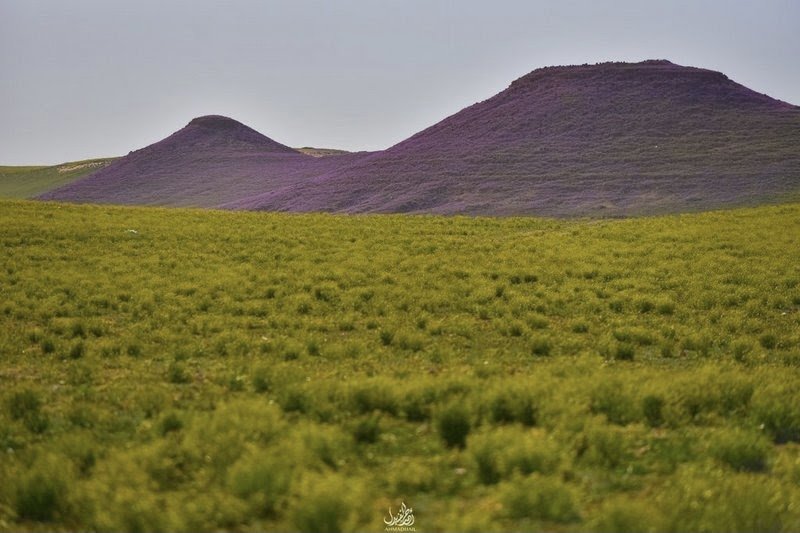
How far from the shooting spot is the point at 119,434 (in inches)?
289

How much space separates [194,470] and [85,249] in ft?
66.2

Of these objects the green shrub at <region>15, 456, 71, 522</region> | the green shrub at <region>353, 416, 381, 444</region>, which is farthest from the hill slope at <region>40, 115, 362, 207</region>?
the green shrub at <region>15, 456, 71, 522</region>

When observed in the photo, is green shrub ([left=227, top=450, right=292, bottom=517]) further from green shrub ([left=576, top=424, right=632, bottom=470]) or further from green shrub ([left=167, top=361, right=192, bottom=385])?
green shrub ([left=167, top=361, right=192, bottom=385])

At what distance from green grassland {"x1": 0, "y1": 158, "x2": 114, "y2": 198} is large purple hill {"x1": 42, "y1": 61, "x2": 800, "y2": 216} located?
1372 cm

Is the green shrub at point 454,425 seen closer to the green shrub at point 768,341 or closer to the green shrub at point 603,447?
the green shrub at point 603,447

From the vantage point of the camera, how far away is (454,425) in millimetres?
7211

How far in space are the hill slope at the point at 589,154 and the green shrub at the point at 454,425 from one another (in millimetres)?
39050

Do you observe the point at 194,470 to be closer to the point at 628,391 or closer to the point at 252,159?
the point at 628,391

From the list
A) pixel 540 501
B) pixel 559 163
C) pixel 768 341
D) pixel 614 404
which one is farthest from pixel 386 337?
pixel 559 163

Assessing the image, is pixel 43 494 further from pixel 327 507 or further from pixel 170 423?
pixel 327 507

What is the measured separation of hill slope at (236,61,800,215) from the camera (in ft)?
161

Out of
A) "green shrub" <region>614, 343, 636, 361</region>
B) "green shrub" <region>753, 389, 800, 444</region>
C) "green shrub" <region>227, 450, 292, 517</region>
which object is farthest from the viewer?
"green shrub" <region>614, 343, 636, 361</region>

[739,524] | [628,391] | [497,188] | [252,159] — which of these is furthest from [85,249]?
[252,159]

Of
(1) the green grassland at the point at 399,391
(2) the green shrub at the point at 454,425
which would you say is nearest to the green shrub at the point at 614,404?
(1) the green grassland at the point at 399,391
